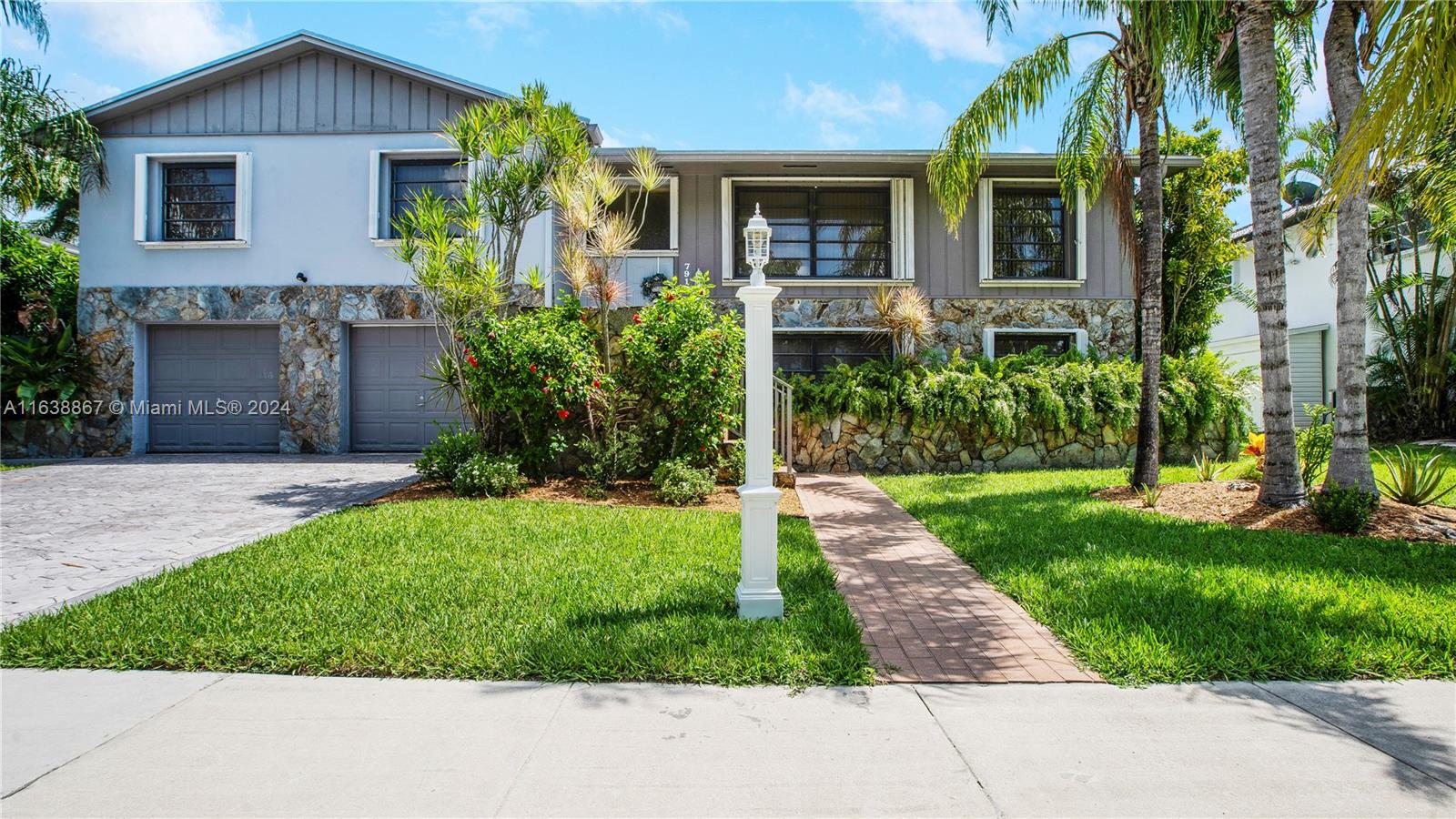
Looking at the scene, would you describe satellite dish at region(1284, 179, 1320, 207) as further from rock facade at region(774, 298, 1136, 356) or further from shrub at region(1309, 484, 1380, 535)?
shrub at region(1309, 484, 1380, 535)

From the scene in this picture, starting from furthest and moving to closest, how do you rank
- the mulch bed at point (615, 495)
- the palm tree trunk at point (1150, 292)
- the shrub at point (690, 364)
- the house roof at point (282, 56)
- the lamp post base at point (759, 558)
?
1. the house roof at point (282, 56)
2. the palm tree trunk at point (1150, 292)
3. the shrub at point (690, 364)
4. the mulch bed at point (615, 495)
5. the lamp post base at point (759, 558)

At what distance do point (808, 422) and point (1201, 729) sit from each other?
7.61 metres

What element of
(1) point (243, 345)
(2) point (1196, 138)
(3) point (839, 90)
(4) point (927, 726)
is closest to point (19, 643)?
(4) point (927, 726)

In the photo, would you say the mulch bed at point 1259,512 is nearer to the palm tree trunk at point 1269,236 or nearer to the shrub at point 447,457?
the palm tree trunk at point 1269,236

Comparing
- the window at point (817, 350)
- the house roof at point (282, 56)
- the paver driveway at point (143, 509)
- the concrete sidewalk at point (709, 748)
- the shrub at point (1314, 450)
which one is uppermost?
the house roof at point (282, 56)

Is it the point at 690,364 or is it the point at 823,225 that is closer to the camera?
the point at 690,364

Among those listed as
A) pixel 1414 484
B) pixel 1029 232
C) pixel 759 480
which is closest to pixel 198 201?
pixel 759 480

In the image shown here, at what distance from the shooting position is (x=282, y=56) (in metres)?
11.7

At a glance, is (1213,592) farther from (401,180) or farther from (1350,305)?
(401,180)

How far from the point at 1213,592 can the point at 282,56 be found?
14.4 meters

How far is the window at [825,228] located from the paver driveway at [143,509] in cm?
736

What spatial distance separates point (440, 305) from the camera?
27.1ft

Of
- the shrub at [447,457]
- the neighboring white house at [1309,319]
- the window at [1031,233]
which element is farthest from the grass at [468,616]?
the neighboring white house at [1309,319]

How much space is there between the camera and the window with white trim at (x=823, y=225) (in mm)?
13047
